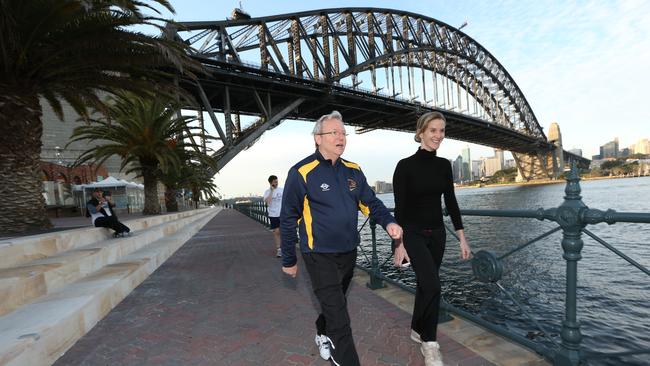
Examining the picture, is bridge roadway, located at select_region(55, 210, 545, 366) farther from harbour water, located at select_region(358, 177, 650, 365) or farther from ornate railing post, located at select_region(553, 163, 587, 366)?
harbour water, located at select_region(358, 177, 650, 365)

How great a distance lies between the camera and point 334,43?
1893 inches

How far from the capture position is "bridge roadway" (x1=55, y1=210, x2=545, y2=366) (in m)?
2.87

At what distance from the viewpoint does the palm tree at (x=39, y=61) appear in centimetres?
573

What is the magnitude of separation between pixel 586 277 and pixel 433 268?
7.96 metres

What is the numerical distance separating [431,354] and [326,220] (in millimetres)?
1402

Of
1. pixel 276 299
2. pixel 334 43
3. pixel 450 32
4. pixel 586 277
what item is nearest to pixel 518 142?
pixel 450 32

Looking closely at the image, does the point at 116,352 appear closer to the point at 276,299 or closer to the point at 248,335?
the point at 248,335

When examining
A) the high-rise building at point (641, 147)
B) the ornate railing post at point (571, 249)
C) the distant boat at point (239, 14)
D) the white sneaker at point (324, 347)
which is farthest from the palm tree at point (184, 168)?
the high-rise building at point (641, 147)

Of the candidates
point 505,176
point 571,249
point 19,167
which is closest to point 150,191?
point 19,167

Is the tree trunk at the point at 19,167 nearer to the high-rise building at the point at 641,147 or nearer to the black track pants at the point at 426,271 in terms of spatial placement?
the black track pants at the point at 426,271

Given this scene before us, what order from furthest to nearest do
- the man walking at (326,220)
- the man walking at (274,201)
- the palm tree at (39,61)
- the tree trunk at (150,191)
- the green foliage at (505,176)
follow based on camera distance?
the green foliage at (505,176), the tree trunk at (150,191), the man walking at (274,201), the palm tree at (39,61), the man walking at (326,220)

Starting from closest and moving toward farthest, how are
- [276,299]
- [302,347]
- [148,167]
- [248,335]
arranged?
[302,347]
[248,335]
[276,299]
[148,167]

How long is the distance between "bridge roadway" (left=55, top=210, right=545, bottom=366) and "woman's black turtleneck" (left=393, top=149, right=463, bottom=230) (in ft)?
3.89

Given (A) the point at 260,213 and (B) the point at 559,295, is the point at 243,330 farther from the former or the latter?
(A) the point at 260,213
